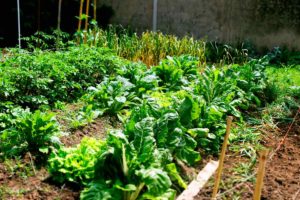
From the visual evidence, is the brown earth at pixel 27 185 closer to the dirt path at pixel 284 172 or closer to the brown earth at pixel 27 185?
the brown earth at pixel 27 185

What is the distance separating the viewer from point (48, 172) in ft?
10.6

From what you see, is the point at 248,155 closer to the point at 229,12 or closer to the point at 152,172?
the point at 152,172

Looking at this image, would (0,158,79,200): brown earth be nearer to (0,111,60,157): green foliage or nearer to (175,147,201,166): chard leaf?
(0,111,60,157): green foliage

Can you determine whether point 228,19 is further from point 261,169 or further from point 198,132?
point 261,169

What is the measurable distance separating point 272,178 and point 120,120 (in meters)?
1.67

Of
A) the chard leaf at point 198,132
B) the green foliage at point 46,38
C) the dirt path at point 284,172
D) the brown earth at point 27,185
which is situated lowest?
the dirt path at point 284,172

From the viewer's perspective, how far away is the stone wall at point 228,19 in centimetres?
923

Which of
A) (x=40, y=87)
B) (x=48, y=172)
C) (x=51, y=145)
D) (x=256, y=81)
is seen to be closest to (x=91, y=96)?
(x=40, y=87)

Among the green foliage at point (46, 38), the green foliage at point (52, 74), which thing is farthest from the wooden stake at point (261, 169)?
the green foliage at point (46, 38)

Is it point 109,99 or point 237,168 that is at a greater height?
point 109,99

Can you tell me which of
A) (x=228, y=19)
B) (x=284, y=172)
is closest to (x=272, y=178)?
(x=284, y=172)

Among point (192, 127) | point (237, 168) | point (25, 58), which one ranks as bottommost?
point (237, 168)

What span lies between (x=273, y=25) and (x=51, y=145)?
7.20 meters

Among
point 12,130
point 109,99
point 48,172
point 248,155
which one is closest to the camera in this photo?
point 48,172
